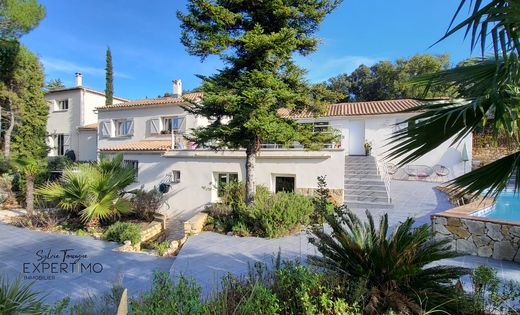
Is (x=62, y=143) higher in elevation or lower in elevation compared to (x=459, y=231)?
higher

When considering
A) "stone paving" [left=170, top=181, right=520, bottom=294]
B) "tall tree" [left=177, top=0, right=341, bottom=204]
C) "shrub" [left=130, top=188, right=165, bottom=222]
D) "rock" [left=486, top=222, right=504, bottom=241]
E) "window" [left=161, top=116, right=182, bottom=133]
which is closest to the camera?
"stone paving" [left=170, top=181, right=520, bottom=294]

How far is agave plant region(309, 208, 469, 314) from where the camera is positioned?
3344 mm

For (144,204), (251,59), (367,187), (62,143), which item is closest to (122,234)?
(144,204)

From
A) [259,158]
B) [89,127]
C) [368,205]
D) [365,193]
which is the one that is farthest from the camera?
[89,127]

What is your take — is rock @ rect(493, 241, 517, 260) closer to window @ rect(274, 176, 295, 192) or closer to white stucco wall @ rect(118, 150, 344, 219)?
white stucco wall @ rect(118, 150, 344, 219)

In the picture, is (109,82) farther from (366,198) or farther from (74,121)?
(366,198)

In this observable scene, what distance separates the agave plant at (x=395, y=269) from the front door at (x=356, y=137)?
17.5m

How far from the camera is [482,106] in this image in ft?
10.2

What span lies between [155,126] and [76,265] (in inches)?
619

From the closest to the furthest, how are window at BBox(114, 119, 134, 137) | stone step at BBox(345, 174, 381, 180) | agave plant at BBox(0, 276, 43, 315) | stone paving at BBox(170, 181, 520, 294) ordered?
1. agave plant at BBox(0, 276, 43, 315)
2. stone paving at BBox(170, 181, 520, 294)
3. stone step at BBox(345, 174, 381, 180)
4. window at BBox(114, 119, 134, 137)

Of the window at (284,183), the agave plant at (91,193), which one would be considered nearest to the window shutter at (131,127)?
the agave plant at (91,193)

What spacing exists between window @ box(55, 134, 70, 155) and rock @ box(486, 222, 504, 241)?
32.1 m

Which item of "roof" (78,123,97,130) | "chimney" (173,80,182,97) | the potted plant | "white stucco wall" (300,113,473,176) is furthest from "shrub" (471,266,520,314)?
"roof" (78,123,97,130)

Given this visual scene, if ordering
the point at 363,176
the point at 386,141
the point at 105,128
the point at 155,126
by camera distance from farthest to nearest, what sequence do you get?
the point at 105,128 < the point at 155,126 < the point at 386,141 < the point at 363,176
